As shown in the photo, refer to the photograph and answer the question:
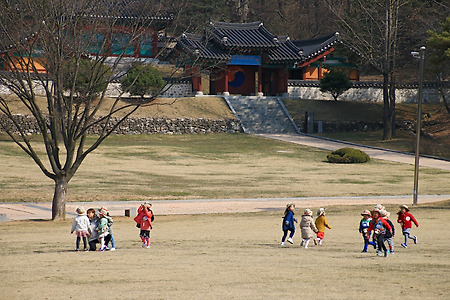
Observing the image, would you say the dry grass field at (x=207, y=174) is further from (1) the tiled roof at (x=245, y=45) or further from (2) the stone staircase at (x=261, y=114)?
(1) the tiled roof at (x=245, y=45)

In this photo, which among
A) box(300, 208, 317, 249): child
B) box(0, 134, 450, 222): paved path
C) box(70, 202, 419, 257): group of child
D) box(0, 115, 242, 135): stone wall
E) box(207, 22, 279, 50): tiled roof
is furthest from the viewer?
box(207, 22, 279, 50): tiled roof

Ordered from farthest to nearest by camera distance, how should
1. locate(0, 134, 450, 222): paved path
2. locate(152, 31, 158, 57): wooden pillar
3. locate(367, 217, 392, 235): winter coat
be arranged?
locate(152, 31, 158, 57): wooden pillar, locate(0, 134, 450, 222): paved path, locate(367, 217, 392, 235): winter coat

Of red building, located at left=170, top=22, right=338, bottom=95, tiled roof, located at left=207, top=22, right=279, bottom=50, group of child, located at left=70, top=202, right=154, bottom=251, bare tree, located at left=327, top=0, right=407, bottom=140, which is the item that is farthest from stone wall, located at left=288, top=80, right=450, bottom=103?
group of child, located at left=70, top=202, right=154, bottom=251

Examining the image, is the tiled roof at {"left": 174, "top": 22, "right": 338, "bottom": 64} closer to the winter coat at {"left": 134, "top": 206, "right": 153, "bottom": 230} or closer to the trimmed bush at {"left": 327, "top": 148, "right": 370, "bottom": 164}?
the trimmed bush at {"left": 327, "top": 148, "right": 370, "bottom": 164}

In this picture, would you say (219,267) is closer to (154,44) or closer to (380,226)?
(380,226)

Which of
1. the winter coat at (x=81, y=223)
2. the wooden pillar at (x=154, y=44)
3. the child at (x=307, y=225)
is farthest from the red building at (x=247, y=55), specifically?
the winter coat at (x=81, y=223)

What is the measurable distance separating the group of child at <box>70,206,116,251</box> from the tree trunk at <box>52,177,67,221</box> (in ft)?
22.2

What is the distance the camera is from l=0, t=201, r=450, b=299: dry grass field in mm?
11227

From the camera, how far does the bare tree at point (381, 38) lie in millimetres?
→ 54219

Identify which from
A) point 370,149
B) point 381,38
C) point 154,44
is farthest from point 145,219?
point 154,44

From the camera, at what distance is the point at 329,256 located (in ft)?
50.3

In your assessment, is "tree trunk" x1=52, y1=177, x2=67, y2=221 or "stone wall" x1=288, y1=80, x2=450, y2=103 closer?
"tree trunk" x1=52, y1=177, x2=67, y2=221

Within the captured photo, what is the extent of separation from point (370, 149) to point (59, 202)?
109 ft

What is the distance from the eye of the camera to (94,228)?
1616cm
